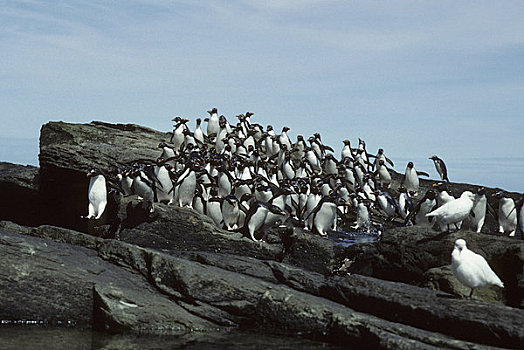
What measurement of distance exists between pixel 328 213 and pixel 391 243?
5410 mm

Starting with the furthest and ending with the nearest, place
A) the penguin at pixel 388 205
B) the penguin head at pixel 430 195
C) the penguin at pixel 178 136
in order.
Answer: the penguin at pixel 178 136, the penguin at pixel 388 205, the penguin head at pixel 430 195

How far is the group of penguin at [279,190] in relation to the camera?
19219 millimetres

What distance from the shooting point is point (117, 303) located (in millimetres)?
12711

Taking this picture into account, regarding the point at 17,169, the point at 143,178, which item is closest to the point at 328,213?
the point at 143,178

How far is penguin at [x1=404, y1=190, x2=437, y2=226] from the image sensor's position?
21.5 m

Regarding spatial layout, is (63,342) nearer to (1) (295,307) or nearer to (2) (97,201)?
(1) (295,307)

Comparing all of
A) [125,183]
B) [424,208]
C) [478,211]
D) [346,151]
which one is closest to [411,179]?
[346,151]

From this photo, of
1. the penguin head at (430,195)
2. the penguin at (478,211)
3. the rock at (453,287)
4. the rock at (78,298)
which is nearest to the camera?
the rock at (78,298)

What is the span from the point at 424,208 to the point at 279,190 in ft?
15.7

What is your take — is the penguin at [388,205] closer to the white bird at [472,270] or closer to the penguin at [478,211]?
the penguin at [478,211]

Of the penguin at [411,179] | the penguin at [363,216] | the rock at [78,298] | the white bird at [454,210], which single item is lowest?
the rock at [78,298]

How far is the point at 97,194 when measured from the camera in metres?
19.8

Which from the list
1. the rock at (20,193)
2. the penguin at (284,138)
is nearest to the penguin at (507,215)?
the penguin at (284,138)

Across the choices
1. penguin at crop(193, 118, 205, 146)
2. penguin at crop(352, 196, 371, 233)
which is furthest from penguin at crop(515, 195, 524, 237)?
penguin at crop(193, 118, 205, 146)
